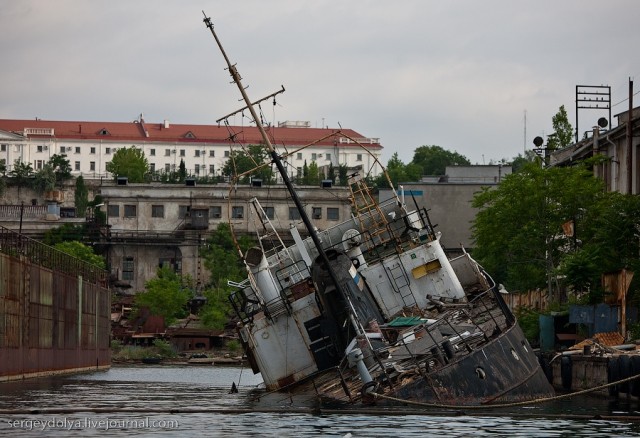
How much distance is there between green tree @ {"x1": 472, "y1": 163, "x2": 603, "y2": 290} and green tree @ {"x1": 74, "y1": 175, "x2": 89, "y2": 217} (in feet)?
309

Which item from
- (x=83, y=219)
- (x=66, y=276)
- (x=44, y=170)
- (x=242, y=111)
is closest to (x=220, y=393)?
(x=242, y=111)

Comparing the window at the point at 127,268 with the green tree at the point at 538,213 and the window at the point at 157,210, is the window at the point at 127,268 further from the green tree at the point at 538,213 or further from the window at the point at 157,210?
the green tree at the point at 538,213

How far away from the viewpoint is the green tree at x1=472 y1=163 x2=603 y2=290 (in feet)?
225

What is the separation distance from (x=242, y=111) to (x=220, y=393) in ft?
34.5

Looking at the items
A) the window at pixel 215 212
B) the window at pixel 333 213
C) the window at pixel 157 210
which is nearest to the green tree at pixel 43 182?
the window at pixel 157 210

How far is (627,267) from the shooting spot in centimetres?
5341

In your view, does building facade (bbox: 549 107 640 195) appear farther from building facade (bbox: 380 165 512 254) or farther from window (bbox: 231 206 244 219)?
window (bbox: 231 206 244 219)

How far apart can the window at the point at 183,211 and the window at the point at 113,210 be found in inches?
250

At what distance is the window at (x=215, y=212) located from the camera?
14500 centimetres

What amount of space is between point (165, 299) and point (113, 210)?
22335mm

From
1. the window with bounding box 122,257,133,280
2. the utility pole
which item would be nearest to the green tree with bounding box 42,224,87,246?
the window with bounding box 122,257,133,280

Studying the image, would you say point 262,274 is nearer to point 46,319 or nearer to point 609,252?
point 609,252

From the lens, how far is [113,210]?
144000mm

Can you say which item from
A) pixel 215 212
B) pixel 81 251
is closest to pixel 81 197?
pixel 215 212
